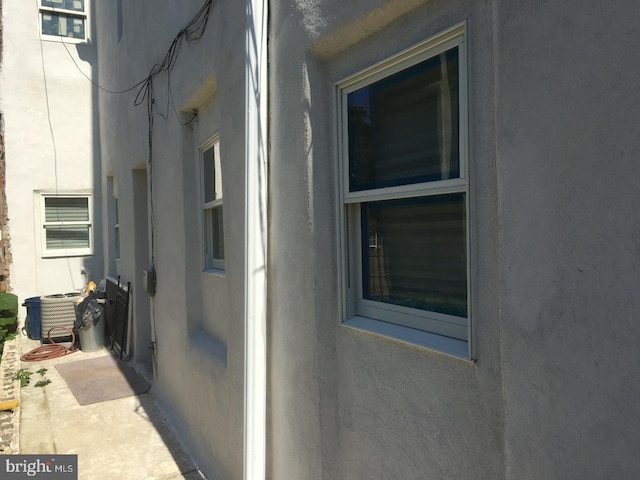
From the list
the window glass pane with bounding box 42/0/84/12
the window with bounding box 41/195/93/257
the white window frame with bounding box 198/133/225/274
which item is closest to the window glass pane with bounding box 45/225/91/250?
the window with bounding box 41/195/93/257

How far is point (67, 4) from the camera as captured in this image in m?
10.9

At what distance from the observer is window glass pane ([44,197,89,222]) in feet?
34.8

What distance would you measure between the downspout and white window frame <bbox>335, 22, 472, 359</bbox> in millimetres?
648

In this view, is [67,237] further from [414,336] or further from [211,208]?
Answer: [414,336]

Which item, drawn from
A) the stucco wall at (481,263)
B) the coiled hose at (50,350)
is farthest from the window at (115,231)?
the stucco wall at (481,263)

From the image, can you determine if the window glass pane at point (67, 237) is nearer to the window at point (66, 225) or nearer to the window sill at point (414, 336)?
the window at point (66, 225)

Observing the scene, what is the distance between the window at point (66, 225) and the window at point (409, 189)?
994 cm

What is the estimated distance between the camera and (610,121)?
1.20 m

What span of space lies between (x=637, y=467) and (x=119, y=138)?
8549mm

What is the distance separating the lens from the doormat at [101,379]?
244 inches

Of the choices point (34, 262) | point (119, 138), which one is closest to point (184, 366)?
point (119, 138)

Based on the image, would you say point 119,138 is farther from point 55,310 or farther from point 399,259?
point 399,259

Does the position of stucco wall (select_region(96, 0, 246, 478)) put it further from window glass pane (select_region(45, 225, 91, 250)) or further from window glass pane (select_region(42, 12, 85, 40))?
window glass pane (select_region(42, 12, 85, 40))

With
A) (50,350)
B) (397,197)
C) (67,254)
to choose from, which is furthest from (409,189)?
(67,254)
